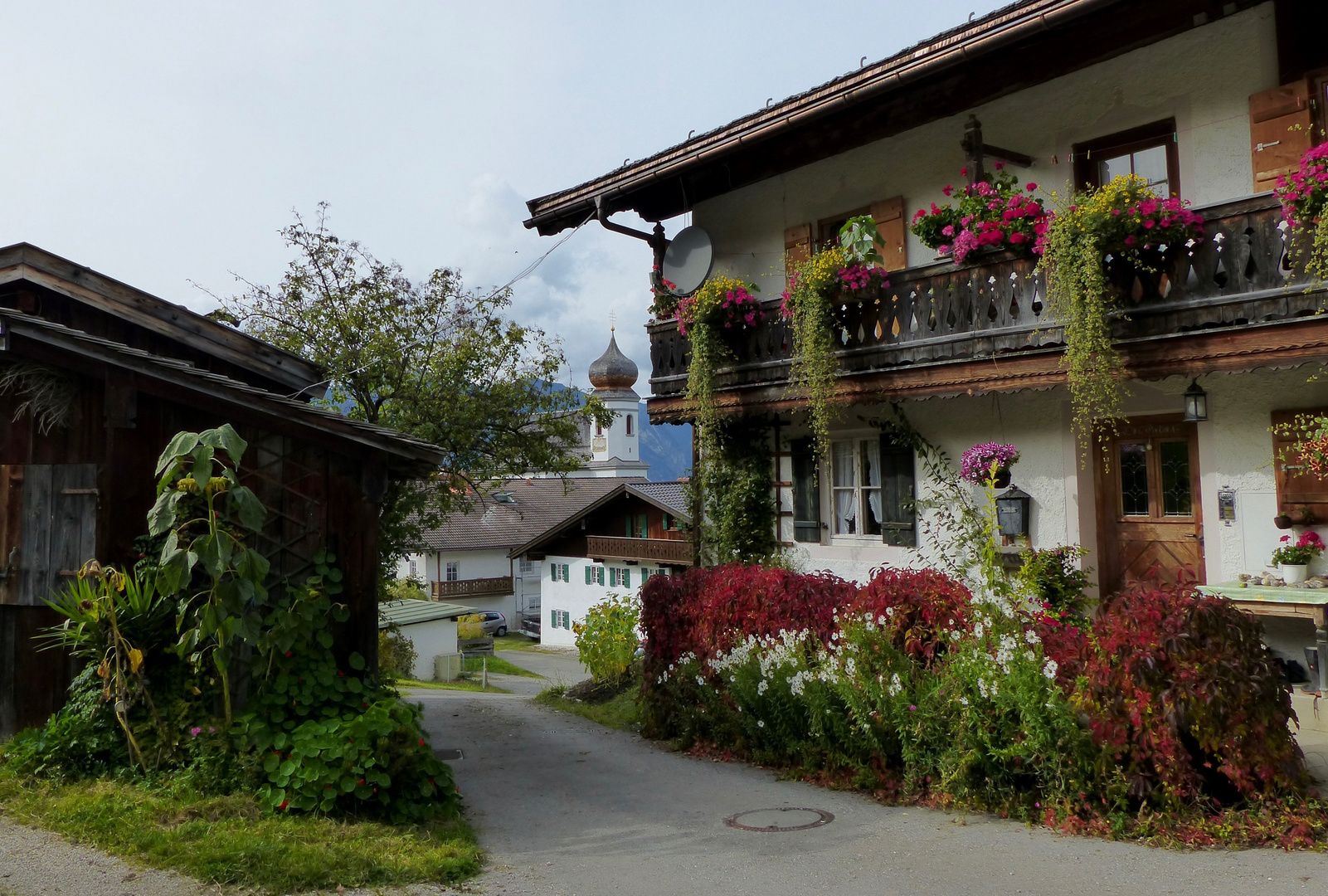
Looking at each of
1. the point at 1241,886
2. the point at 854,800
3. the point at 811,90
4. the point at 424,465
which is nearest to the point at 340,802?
the point at 424,465

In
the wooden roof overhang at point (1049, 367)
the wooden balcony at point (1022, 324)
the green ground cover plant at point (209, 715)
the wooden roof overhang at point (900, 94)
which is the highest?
the wooden roof overhang at point (900, 94)

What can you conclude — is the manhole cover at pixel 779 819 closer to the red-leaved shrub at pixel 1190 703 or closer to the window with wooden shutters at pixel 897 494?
the red-leaved shrub at pixel 1190 703

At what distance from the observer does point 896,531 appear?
36.8 ft

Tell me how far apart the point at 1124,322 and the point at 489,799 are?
648 centimetres

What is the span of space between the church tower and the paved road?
60.5 metres

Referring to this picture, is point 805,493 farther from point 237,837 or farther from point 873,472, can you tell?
point 237,837

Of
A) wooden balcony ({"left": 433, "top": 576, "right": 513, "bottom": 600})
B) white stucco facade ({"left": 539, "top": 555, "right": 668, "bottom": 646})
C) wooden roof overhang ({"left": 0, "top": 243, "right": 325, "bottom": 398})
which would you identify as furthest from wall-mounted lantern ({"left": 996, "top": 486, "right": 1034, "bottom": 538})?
wooden balcony ({"left": 433, "top": 576, "right": 513, "bottom": 600})

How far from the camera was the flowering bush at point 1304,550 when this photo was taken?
8.09 m

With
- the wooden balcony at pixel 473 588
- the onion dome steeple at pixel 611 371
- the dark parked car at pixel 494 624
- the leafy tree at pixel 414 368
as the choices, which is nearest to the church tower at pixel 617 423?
the onion dome steeple at pixel 611 371

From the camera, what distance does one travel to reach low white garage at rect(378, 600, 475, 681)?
29484 mm

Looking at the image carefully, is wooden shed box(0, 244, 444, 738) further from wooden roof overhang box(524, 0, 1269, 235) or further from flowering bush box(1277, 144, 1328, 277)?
flowering bush box(1277, 144, 1328, 277)

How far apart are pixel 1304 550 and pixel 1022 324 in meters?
2.91

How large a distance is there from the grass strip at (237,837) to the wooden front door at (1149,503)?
21.5 feet

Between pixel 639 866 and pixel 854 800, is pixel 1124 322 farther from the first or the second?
pixel 639 866
